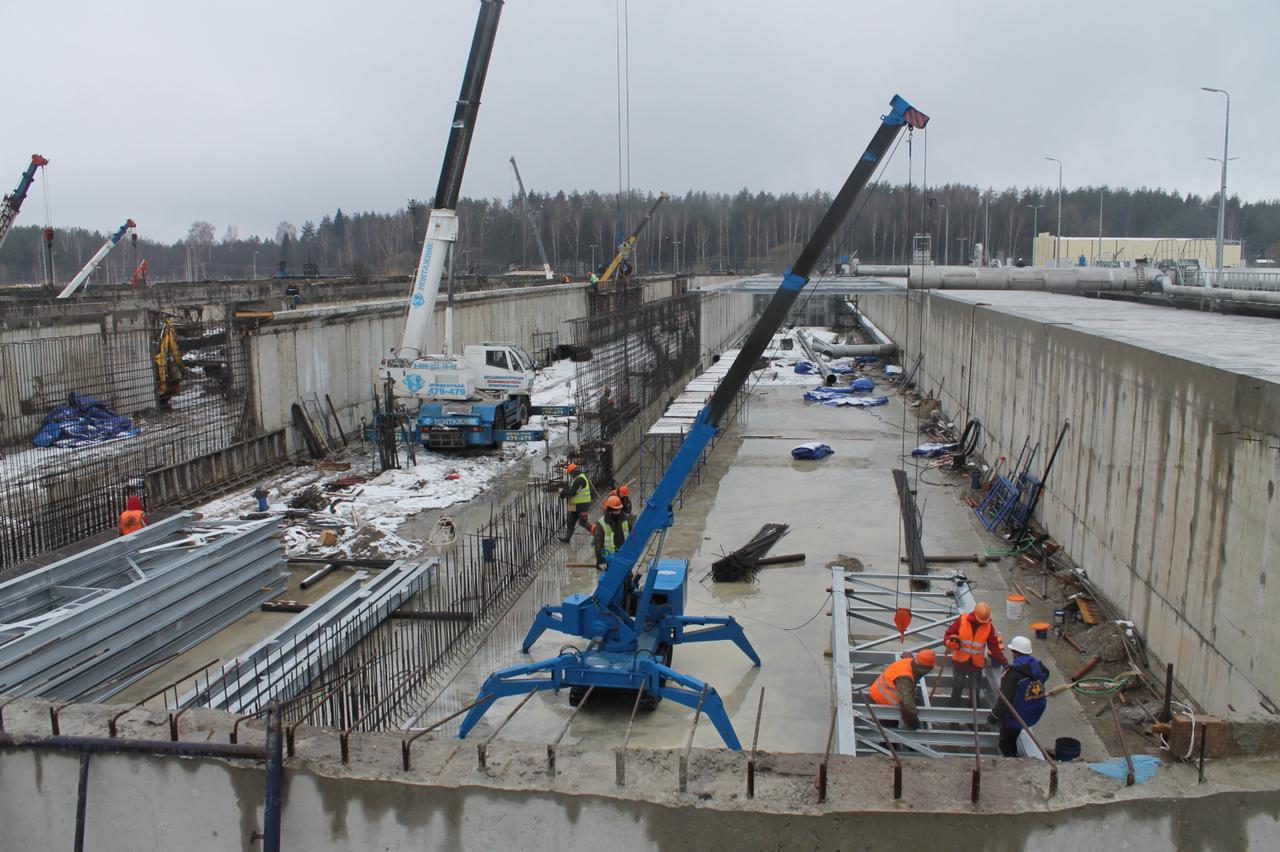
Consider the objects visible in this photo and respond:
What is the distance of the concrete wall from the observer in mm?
7715

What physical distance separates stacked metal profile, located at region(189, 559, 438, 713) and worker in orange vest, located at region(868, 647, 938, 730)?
4890 mm

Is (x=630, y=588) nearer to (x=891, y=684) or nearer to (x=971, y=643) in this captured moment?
(x=891, y=684)

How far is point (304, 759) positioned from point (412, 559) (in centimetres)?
905

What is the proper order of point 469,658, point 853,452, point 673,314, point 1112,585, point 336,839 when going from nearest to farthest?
point 336,839, point 469,658, point 1112,585, point 853,452, point 673,314

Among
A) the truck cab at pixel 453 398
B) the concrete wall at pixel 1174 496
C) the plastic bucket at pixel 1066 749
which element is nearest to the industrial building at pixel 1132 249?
the truck cab at pixel 453 398

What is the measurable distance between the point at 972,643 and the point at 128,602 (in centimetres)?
Answer: 836

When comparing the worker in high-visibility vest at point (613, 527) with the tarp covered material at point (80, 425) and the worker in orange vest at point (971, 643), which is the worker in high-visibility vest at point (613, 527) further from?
the tarp covered material at point (80, 425)

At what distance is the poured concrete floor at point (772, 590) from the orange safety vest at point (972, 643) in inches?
61.5

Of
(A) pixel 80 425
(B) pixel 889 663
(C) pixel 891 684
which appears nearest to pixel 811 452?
(B) pixel 889 663

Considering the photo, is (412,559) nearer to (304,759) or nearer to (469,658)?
(469,658)

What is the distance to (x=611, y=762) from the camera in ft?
16.2

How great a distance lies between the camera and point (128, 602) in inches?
388

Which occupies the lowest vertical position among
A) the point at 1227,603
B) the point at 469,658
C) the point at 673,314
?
the point at 469,658

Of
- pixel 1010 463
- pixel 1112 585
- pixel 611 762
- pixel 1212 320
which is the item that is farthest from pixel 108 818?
pixel 1212 320
